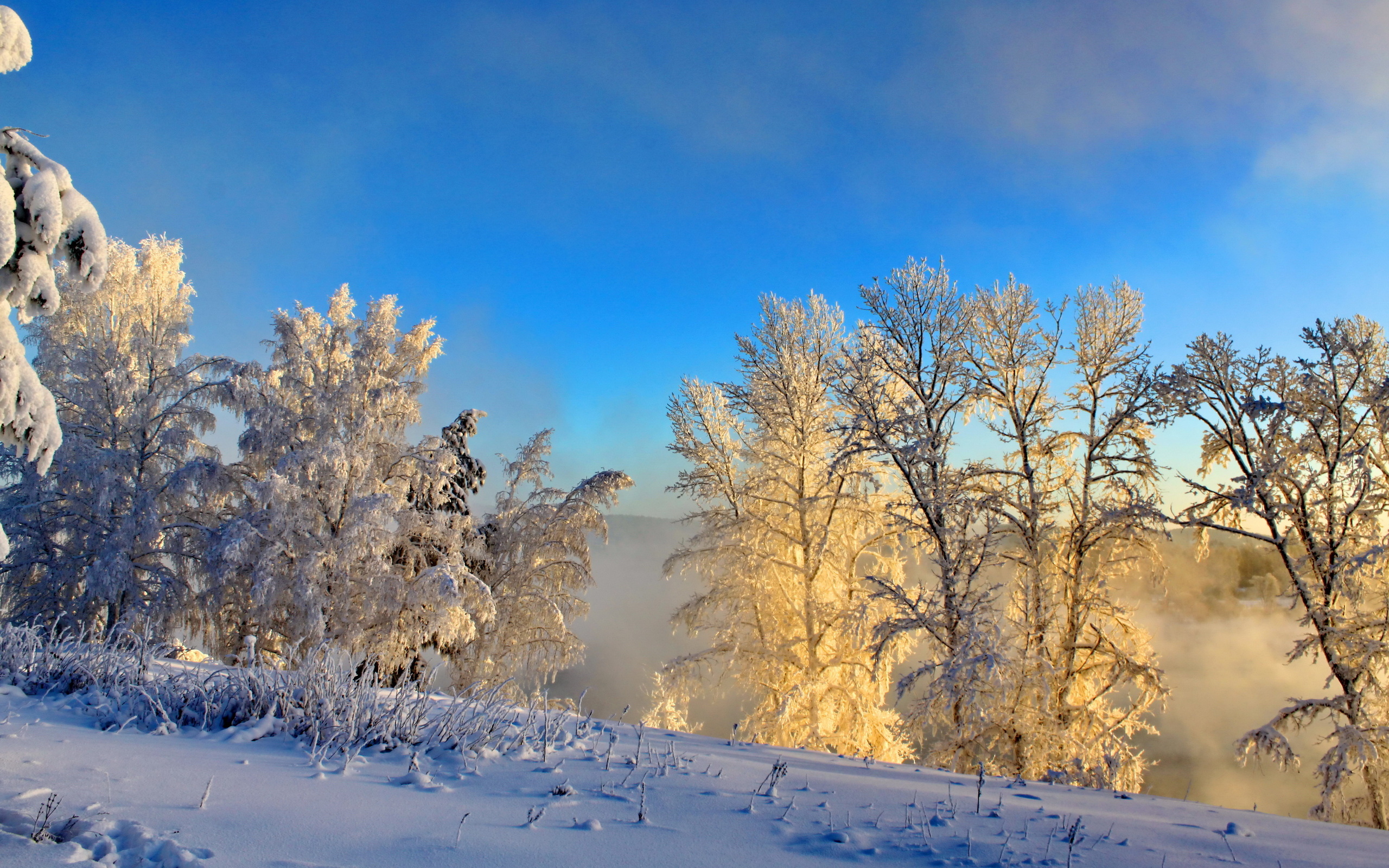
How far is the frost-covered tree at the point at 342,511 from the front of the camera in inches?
546

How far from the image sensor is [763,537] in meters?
17.1

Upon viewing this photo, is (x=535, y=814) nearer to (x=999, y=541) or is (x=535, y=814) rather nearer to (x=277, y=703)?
(x=277, y=703)

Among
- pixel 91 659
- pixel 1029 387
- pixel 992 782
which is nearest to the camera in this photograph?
pixel 992 782

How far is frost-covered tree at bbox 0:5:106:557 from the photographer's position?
378 cm

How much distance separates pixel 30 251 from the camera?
3.91 metres

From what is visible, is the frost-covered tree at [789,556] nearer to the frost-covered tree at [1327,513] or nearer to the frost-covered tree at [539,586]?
the frost-covered tree at [539,586]

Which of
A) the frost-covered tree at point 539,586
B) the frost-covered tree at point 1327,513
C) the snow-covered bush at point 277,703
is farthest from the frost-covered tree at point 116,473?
the frost-covered tree at point 1327,513

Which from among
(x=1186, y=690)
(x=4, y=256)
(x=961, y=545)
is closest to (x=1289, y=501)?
(x=961, y=545)

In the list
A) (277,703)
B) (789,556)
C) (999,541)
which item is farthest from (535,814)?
(789,556)

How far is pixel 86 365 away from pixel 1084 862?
842 inches

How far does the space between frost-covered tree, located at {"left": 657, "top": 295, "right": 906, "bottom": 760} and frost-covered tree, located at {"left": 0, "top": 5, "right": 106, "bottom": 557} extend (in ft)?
41.9

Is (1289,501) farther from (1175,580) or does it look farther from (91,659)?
(91,659)

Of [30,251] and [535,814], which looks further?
[30,251]

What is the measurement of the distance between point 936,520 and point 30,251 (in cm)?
1248
